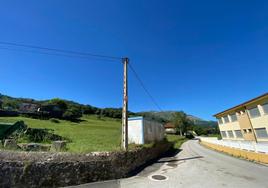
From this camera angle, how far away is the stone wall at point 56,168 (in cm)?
519

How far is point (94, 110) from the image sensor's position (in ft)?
246

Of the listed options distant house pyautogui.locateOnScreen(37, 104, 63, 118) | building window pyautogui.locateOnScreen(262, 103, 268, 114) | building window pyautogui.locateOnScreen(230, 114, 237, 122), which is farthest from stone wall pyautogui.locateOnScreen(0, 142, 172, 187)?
distant house pyautogui.locateOnScreen(37, 104, 63, 118)

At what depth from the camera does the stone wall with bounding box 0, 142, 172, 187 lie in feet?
17.0

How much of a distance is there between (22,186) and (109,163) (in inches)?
131

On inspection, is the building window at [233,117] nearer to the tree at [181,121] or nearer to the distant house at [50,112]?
the tree at [181,121]

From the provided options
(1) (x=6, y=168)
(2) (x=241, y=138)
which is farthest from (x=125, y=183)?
(2) (x=241, y=138)

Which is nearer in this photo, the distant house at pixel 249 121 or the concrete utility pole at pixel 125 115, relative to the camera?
the concrete utility pole at pixel 125 115

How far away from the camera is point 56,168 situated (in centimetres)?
579

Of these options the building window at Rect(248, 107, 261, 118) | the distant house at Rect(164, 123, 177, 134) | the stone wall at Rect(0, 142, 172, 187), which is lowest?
the stone wall at Rect(0, 142, 172, 187)

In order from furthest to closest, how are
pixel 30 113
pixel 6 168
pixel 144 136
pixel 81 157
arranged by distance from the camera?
pixel 30 113, pixel 144 136, pixel 81 157, pixel 6 168

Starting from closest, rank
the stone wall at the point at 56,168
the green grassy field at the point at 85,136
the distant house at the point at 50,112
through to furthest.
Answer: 1. the stone wall at the point at 56,168
2. the green grassy field at the point at 85,136
3. the distant house at the point at 50,112

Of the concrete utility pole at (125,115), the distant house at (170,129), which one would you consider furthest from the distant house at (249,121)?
the distant house at (170,129)

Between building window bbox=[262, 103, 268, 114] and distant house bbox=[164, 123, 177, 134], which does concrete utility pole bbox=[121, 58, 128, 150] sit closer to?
building window bbox=[262, 103, 268, 114]

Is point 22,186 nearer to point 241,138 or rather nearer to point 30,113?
point 241,138
